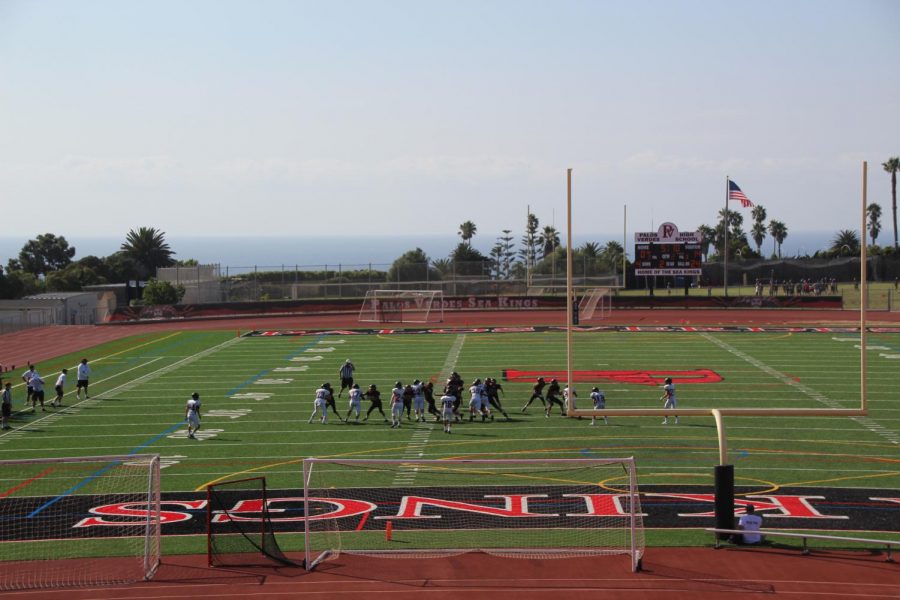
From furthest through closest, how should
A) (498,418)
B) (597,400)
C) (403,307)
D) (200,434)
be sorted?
(403,307) → (498,418) → (597,400) → (200,434)

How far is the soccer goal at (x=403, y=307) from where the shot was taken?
51.1m

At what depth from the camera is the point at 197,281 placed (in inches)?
2462

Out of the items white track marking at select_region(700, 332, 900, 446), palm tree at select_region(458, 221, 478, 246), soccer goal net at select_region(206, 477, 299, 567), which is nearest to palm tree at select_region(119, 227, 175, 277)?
palm tree at select_region(458, 221, 478, 246)

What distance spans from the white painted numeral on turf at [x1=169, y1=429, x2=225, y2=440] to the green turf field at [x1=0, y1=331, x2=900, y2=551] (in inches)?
1.9

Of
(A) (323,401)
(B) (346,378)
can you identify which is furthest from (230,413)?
(B) (346,378)

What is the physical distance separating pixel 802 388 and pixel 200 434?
17.2 metres

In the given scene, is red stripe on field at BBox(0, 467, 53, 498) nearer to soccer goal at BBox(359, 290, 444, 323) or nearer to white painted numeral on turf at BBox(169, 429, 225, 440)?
white painted numeral on turf at BBox(169, 429, 225, 440)

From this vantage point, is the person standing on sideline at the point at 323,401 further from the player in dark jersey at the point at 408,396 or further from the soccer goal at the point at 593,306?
the soccer goal at the point at 593,306

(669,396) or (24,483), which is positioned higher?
(669,396)

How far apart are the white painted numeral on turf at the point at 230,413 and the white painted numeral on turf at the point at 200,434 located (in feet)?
5.54

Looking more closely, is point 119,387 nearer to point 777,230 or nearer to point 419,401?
point 419,401

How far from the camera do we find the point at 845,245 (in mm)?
96250

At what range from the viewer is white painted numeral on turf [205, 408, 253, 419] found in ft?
83.4

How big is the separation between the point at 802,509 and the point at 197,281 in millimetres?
51503
